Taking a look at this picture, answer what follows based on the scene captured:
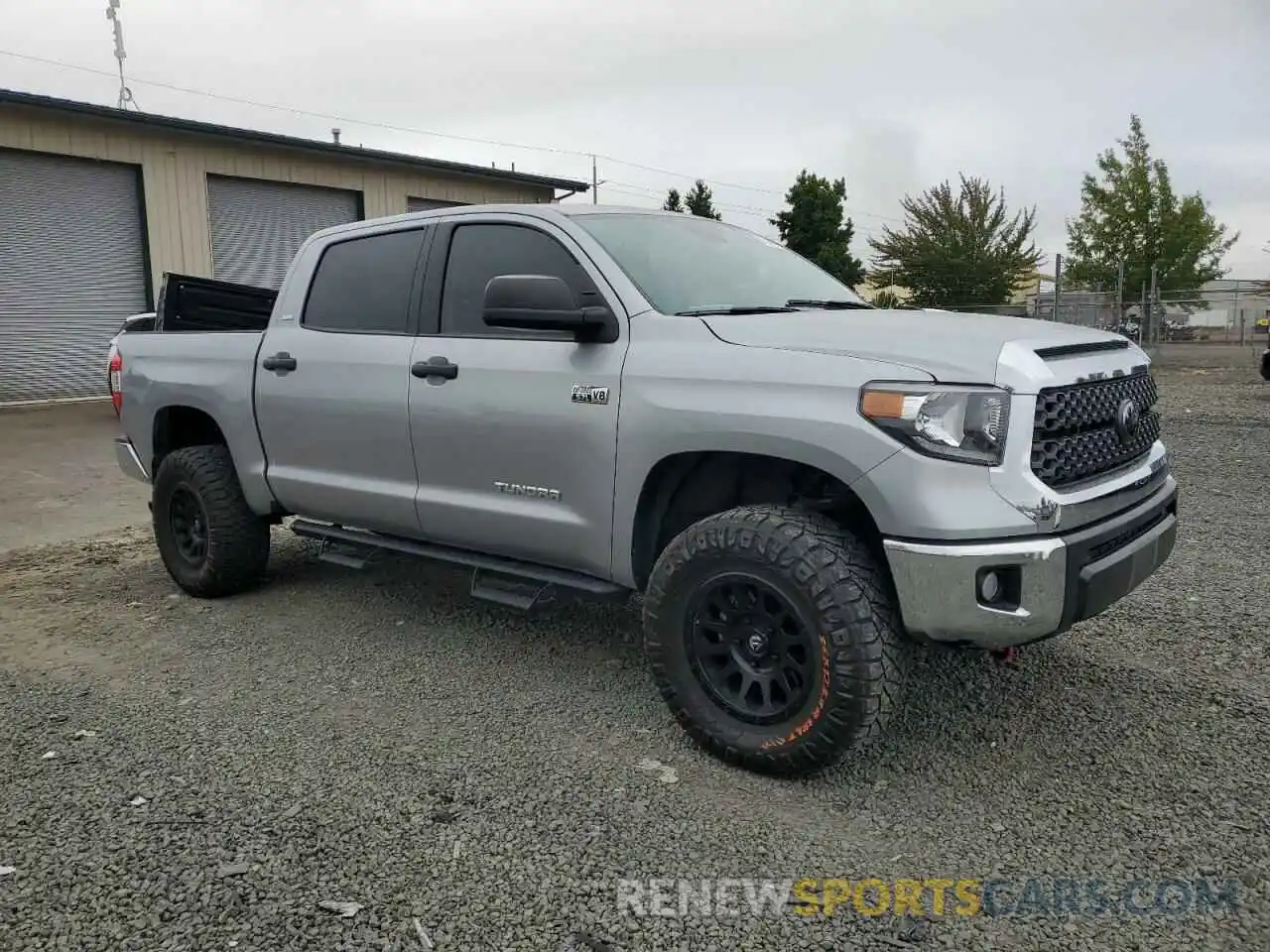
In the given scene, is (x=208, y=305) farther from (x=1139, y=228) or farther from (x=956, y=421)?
(x=1139, y=228)

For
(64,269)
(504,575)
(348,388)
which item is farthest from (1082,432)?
(64,269)

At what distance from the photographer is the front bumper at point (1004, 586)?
2.84 m

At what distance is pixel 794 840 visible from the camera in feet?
9.46

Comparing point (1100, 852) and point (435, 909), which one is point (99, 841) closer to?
point (435, 909)

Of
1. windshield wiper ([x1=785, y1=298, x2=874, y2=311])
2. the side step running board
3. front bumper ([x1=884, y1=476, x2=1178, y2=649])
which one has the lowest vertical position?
the side step running board

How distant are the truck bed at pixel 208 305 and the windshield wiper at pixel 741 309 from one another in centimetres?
303

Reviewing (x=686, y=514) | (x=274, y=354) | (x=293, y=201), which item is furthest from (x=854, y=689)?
(x=293, y=201)

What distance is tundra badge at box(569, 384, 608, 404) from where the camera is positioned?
3.60 m

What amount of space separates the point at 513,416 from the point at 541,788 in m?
1.39

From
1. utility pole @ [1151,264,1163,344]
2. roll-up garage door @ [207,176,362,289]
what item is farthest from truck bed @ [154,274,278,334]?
utility pole @ [1151,264,1163,344]

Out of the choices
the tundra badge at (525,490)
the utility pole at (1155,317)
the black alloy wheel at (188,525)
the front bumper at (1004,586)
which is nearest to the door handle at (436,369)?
the tundra badge at (525,490)

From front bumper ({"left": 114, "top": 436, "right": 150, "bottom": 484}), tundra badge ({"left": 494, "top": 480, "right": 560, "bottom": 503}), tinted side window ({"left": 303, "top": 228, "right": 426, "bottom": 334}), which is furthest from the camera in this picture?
front bumper ({"left": 114, "top": 436, "right": 150, "bottom": 484})

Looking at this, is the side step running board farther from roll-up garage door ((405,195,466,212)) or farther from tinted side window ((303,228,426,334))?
roll-up garage door ((405,195,466,212))

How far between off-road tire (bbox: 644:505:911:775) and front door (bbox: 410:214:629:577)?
45 cm
